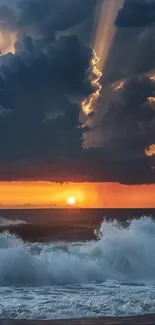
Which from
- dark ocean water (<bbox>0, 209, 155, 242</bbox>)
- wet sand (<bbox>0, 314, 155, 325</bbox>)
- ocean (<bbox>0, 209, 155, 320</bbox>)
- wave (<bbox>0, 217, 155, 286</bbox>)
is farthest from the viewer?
dark ocean water (<bbox>0, 209, 155, 242</bbox>)

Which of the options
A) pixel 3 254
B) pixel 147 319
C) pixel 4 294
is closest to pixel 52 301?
pixel 4 294

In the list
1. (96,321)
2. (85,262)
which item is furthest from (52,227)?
(96,321)

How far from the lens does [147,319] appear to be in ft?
51.9

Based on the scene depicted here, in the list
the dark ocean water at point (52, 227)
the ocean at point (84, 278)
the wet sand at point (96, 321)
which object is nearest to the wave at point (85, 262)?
the ocean at point (84, 278)

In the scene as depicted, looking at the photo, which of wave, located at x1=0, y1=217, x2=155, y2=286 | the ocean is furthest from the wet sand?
wave, located at x1=0, y1=217, x2=155, y2=286

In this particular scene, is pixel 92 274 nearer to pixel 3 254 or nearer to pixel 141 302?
pixel 3 254

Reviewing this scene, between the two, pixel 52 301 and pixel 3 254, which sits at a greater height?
pixel 3 254

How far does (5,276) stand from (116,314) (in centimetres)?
813

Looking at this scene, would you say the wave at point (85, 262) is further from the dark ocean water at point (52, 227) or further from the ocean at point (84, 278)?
the dark ocean water at point (52, 227)

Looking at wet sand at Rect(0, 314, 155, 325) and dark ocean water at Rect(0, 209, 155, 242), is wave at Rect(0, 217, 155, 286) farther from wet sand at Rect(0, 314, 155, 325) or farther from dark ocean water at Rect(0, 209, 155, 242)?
dark ocean water at Rect(0, 209, 155, 242)

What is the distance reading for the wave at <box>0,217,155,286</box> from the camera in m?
23.7

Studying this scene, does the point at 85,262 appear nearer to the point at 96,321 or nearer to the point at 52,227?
the point at 96,321

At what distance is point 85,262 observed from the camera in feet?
86.8

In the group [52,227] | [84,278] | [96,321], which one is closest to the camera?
[96,321]
